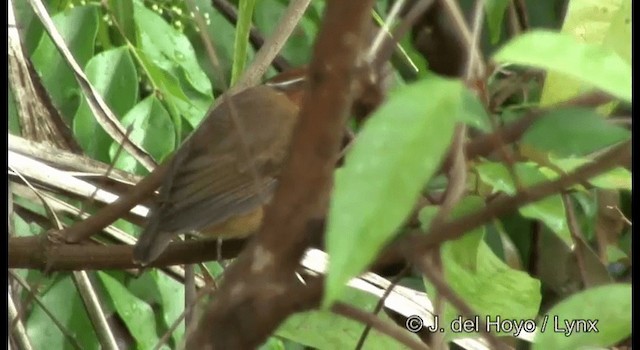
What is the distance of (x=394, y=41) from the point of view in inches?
16.7

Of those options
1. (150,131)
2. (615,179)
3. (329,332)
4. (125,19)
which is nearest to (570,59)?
(615,179)

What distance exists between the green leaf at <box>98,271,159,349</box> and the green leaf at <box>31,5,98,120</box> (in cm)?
24

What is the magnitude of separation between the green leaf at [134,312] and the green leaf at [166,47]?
0.97 feet

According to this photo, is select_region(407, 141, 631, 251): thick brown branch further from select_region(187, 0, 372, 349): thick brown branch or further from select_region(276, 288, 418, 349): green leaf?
select_region(276, 288, 418, 349): green leaf

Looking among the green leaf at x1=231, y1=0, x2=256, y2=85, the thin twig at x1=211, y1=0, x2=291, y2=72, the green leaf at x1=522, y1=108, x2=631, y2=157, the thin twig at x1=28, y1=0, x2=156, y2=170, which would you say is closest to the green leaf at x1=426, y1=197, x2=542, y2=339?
the green leaf at x1=522, y1=108, x2=631, y2=157

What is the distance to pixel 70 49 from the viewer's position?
1.31m

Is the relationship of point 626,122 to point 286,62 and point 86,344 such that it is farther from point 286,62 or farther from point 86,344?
point 286,62

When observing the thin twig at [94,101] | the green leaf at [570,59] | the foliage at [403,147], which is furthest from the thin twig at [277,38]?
the green leaf at [570,59]

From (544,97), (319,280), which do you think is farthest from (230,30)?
(319,280)

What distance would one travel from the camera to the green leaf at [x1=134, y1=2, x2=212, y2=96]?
130 cm

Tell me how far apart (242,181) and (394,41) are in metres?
1.03

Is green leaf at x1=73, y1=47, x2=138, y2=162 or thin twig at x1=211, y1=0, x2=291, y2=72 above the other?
green leaf at x1=73, y1=47, x2=138, y2=162

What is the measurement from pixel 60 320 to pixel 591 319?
2.79 feet

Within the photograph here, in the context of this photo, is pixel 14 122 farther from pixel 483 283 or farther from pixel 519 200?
pixel 519 200
